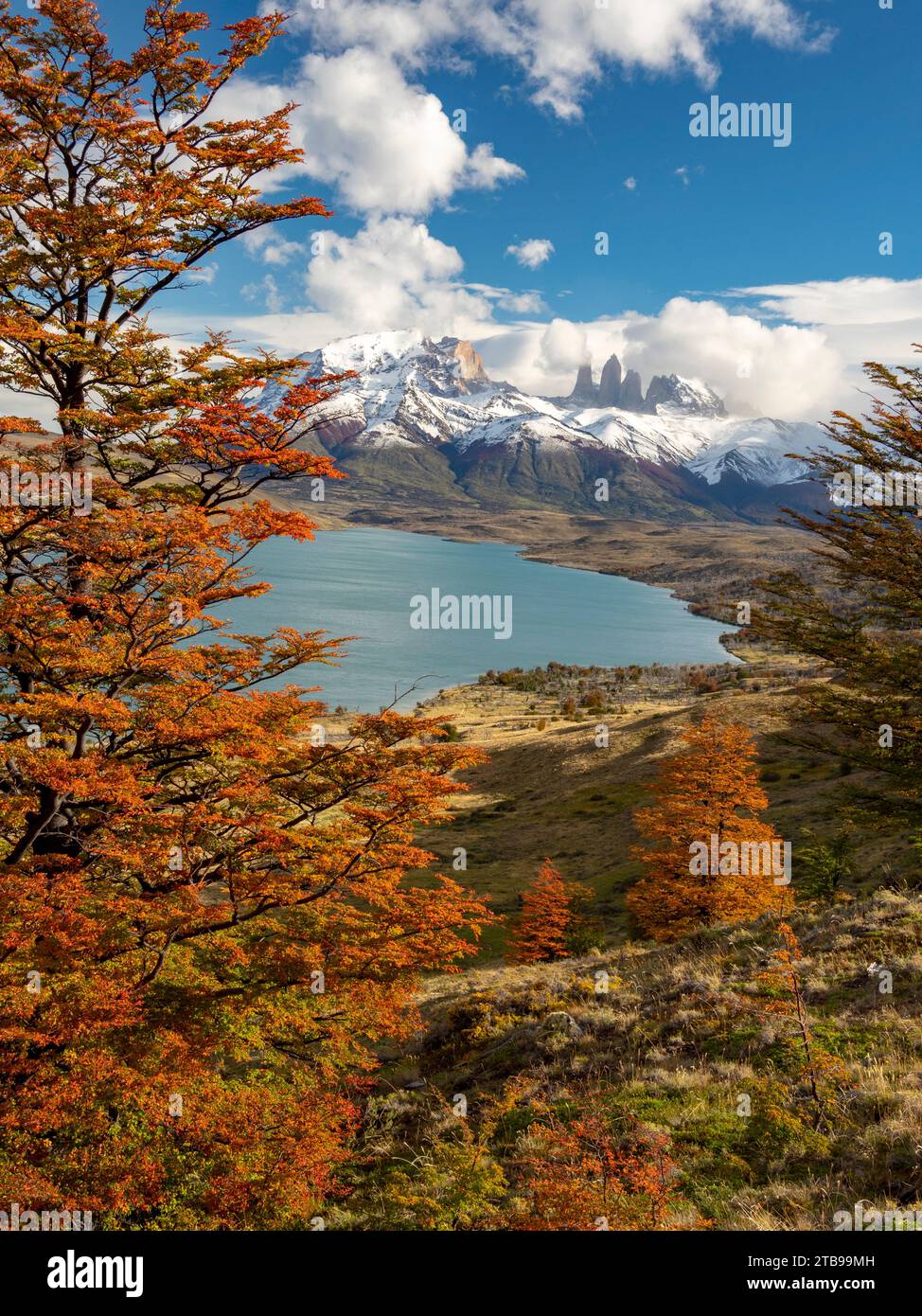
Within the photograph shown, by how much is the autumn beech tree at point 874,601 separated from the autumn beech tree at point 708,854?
321 inches

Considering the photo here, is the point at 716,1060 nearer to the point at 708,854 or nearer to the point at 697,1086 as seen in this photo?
the point at 697,1086

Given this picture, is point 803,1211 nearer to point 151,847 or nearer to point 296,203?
point 151,847

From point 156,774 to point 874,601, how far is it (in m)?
14.8

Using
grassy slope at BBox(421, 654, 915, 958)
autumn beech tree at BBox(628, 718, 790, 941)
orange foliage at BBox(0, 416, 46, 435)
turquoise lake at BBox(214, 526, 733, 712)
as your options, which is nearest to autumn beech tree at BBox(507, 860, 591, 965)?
autumn beech tree at BBox(628, 718, 790, 941)

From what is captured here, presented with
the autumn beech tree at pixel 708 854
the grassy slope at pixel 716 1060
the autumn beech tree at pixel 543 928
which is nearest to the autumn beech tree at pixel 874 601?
the grassy slope at pixel 716 1060

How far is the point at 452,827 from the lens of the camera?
2060 inches

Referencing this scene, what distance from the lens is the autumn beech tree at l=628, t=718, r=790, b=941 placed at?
23.2 metres

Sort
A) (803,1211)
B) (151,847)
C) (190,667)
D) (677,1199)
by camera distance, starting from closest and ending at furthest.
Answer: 1. (803,1211)
2. (677,1199)
3. (151,847)
4. (190,667)

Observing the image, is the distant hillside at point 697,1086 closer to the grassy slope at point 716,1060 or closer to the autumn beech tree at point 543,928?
the grassy slope at point 716,1060

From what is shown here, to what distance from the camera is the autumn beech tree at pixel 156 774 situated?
31.8 feet

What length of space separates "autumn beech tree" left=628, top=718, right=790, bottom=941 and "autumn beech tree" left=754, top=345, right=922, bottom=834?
26.7 feet

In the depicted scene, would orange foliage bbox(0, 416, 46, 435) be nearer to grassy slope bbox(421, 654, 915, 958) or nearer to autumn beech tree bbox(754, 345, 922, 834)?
autumn beech tree bbox(754, 345, 922, 834)
